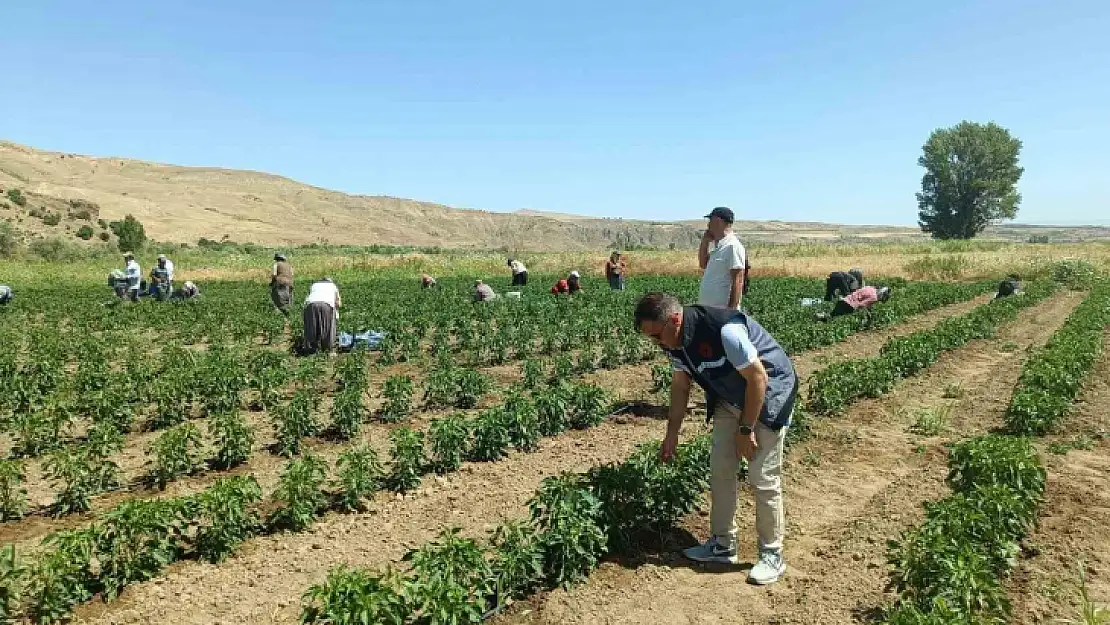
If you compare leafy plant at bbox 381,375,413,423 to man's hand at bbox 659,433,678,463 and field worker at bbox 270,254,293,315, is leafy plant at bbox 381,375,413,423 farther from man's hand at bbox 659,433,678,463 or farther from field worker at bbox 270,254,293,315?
field worker at bbox 270,254,293,315

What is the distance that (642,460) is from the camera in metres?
5.45

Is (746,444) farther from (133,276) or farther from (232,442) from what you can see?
(133,276)

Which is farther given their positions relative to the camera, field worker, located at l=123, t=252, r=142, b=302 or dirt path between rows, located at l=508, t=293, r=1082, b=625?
field worker, located at l=123, t=252, r=142, b=302

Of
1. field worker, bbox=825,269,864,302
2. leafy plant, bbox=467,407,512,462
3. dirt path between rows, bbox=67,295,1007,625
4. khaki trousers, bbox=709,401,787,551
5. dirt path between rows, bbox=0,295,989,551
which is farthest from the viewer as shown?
field worker, bbox=825,269,864,302

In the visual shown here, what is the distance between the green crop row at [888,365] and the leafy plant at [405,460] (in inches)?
231

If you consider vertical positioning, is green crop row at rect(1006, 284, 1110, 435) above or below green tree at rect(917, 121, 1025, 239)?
below

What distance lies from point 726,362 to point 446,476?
146 inches

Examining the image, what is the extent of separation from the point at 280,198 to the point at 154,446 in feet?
420

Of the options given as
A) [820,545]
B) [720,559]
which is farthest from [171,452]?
Result: [820,545]

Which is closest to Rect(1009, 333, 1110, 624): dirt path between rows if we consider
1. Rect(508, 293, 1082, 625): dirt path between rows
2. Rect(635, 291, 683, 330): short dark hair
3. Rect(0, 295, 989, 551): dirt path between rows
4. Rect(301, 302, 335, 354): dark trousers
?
Rect(508, 293, 1082, 625): dirt path between rows

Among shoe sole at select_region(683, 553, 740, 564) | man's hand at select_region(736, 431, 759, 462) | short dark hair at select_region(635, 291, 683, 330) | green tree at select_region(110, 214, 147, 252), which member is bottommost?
shoe sole at select_region(683, 553, 740, 564)

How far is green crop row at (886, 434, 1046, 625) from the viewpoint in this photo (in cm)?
385

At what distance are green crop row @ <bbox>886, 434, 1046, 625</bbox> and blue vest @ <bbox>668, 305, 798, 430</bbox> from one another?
1163 millimetres

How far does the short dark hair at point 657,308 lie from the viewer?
4.21 metres
